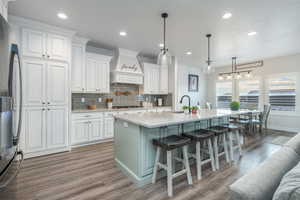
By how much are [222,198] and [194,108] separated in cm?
158

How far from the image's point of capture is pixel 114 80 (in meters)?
4.36

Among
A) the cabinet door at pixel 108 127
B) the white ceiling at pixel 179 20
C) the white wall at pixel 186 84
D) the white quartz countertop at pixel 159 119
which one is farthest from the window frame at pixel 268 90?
the cabinet door at pixel 108 127

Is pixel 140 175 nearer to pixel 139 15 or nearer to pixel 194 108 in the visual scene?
pixel 194 108

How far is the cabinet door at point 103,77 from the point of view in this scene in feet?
13.5

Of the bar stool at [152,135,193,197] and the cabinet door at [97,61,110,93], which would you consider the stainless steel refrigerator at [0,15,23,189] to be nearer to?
the bar stool at [152,135,193,197]

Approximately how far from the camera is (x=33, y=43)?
9.53 feet

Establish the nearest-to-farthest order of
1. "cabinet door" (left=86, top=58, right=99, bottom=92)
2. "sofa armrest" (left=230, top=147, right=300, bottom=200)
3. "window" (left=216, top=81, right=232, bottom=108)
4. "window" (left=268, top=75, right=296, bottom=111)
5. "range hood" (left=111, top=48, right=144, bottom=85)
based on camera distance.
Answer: "sofa armrest" (left=230, top=147, right=300, bottom=200) → "cabinet door" (left=86, top=58, right=99, bottom=92) → "range hood" (left=111, top=48, right=144, bottom=85) → "window" (left=268, top=75, right=296, bottom=111) → "window" (left=216, top=81, right=232, bottom=108)

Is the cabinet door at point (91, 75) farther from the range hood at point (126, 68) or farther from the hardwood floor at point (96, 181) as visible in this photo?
the hardwood floor at point (96, 181)

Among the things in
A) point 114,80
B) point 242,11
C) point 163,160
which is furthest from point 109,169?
point 242,11

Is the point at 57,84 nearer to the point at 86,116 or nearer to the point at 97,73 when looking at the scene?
the point at 86,116

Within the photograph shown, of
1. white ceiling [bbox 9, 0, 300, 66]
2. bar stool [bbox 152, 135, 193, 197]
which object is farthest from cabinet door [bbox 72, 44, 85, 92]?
bar stool [bbox 152, 135, 193, 197]

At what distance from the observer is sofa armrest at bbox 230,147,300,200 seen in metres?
0.71

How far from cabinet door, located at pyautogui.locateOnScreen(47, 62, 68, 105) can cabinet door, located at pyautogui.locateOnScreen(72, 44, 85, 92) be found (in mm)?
387

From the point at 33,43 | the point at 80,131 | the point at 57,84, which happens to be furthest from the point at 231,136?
the point at 33,43
